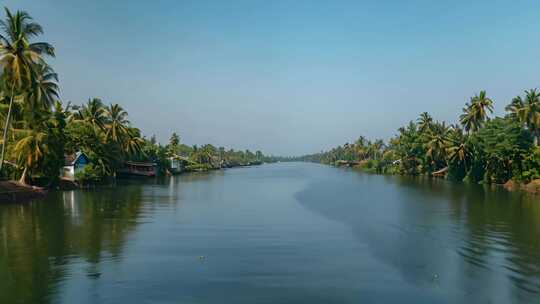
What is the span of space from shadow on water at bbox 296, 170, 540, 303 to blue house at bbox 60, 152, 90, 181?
34.7 meters

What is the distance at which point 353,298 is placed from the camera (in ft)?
43.6

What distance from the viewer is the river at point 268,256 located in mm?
13789

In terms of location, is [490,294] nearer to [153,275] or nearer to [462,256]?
[462,256]

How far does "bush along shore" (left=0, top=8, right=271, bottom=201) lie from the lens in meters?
37.3

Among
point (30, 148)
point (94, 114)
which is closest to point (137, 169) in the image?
point (94, 114)

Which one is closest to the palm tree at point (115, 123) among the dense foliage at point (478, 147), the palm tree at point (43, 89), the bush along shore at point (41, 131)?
the bush along shore at point (41, 131)

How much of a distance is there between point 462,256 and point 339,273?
6.80 m

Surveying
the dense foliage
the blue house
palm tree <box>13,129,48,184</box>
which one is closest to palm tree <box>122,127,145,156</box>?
the blue house

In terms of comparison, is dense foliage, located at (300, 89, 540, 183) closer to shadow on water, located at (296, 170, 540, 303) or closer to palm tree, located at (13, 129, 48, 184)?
shadow on water, located at (296, 170, 540, 303)

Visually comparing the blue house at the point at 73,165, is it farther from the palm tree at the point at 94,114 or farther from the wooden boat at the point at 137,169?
the wooden boat at the point at 137,169

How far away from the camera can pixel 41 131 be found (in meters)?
44.5

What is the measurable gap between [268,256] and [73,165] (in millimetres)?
47347

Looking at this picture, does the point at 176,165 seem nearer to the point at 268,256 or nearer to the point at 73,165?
the point at 73,165

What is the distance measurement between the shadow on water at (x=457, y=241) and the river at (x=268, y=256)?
0.24 ft
